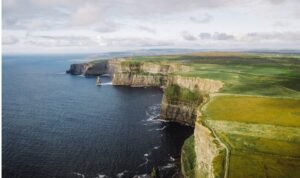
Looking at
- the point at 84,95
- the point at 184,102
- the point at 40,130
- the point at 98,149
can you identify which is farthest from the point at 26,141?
the point at 84,95

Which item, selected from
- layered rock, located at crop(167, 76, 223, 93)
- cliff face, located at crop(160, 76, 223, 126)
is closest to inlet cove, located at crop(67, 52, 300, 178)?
layered rock, located at crop(167, 76, 223, 93)

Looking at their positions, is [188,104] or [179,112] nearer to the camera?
[188,104]

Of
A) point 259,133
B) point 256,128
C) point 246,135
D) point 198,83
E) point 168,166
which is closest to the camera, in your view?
point 246,135

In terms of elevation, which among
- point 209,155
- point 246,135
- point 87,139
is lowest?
point 87,139

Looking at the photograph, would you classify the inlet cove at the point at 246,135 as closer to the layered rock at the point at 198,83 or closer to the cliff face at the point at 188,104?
the layered rock at the point at 198,83

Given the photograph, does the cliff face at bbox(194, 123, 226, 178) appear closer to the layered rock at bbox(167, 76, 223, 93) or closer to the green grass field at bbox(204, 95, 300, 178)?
the green grass field at bbox(204, 95, 300, 178)

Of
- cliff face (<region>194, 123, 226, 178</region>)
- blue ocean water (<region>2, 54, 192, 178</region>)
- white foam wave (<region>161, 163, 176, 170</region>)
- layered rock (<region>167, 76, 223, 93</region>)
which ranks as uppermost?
layered rock (<region>167, 76, 223, 93</region>)

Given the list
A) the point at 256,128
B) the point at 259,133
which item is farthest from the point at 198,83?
the point at 259,133

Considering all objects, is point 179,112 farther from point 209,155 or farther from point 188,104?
point 209,155

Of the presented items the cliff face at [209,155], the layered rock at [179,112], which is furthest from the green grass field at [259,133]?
the layered rock at [179,112]
